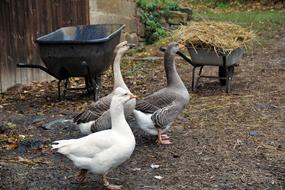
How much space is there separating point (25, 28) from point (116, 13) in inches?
130

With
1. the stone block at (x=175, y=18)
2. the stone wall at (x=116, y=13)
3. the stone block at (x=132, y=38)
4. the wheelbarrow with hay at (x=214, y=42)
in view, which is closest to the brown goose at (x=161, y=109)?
the wheelbarrow with hay at (x=214, y=42)

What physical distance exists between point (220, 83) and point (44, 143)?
159 inches

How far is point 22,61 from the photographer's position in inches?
385

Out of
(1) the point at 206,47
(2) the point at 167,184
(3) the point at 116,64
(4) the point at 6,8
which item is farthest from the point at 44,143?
(4) the point at 6,8

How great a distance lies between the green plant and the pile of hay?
4.97m

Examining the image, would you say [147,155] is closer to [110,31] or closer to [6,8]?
[110,31]

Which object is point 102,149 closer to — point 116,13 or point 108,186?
point 108,186

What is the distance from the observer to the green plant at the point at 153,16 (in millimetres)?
13695

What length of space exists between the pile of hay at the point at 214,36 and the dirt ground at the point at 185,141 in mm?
818

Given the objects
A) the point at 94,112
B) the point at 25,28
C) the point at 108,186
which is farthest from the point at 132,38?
the point at 108,186

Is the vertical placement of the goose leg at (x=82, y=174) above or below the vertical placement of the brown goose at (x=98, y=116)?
below

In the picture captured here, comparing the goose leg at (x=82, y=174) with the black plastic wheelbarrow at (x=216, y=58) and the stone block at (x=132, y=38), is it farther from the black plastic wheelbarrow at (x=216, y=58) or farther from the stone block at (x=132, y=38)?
the stone block at (x=132, y=38)

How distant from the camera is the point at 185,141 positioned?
640cm

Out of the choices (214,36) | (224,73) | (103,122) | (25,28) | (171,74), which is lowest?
(224,73)
